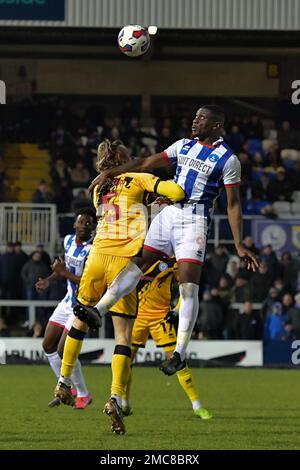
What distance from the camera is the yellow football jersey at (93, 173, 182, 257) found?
A: 1006 cm

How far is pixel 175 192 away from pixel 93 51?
21951 millimetres

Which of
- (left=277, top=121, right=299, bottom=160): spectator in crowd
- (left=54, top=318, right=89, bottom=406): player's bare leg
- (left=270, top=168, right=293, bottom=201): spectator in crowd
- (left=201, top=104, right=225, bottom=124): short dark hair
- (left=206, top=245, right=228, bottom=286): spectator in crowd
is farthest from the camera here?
(left=277, top=121, right=299, bottom=160): spectator in crowd

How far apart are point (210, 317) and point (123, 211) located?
12.2 meters

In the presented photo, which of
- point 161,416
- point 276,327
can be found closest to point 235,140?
point 276,327

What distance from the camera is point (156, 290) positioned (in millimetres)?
12742

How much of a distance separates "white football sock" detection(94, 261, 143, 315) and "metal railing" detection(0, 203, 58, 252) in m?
15.3

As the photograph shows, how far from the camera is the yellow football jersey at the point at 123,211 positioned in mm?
10062

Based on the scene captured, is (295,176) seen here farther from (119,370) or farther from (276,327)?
(119,370)

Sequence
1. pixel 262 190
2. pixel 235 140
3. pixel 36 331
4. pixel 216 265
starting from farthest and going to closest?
pixel 235 140 → pixel 262 190 → pixel 216 265 → pixel 36 331

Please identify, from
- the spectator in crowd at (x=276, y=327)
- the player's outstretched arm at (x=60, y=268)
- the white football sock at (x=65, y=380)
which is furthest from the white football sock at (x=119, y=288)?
the spectator in crowd at (x=276, y=327)

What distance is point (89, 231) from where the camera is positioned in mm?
12578

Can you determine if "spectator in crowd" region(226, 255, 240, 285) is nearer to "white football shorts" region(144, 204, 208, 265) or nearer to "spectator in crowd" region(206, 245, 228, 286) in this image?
"spectator in crowd" region(206, 245, 228, 286)

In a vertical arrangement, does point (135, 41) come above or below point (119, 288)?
above

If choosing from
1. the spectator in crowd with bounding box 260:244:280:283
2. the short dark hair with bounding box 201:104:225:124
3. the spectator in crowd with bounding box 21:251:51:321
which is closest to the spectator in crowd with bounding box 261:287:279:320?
the spectator in crowd with bounding box 260:244:280:283
